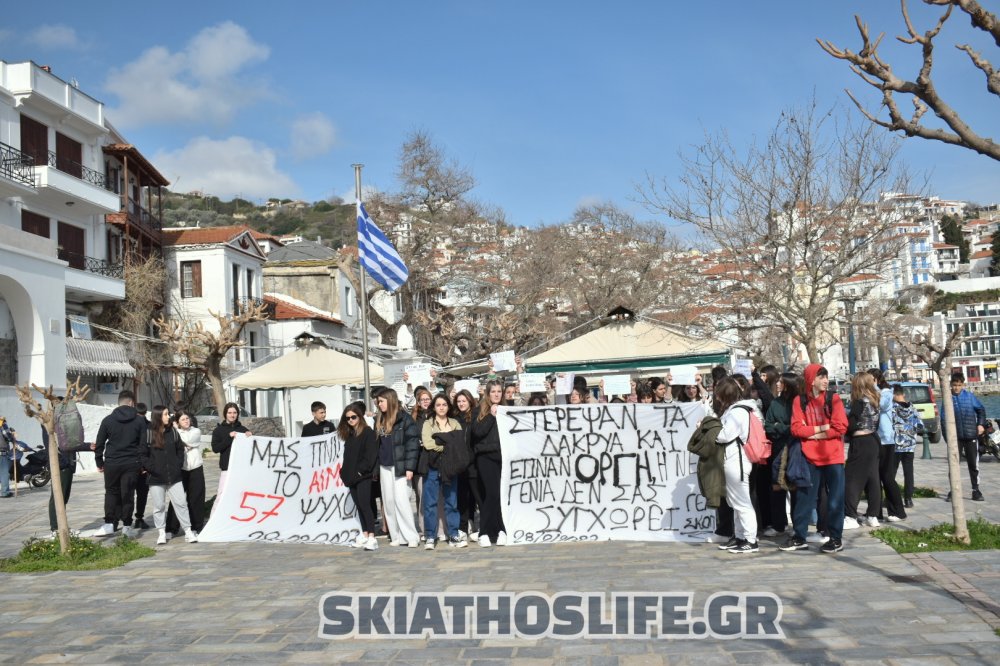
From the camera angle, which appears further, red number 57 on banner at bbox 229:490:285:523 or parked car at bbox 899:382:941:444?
parked car at bbox 899:382:941:444

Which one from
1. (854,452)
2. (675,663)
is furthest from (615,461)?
(675,663)

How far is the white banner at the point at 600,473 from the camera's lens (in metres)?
11.3

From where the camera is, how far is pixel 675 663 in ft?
19.4

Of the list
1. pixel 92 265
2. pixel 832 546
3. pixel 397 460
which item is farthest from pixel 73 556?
pixel 92 265

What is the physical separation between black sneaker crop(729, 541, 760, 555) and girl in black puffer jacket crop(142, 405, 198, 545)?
690 cm

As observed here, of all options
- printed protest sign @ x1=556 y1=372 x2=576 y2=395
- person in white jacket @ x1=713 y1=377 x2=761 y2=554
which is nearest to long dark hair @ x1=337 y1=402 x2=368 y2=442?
person in white jacket @ x1=713 y1=377 x2=761 y2=554

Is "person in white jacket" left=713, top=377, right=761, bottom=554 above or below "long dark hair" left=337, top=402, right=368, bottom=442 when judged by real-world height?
below

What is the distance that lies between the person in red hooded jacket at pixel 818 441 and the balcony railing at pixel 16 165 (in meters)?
A: 29.9

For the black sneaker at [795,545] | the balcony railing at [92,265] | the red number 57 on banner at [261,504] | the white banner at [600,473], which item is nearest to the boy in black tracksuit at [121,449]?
the red number 57 on banner at [261,504]

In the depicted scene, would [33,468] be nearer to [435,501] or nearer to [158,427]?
[158,427]

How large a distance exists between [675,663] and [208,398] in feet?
137

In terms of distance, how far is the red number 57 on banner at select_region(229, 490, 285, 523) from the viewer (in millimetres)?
12570

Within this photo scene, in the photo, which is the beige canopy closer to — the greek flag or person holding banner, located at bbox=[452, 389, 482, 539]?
the greek flag

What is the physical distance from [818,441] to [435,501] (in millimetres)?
4486
